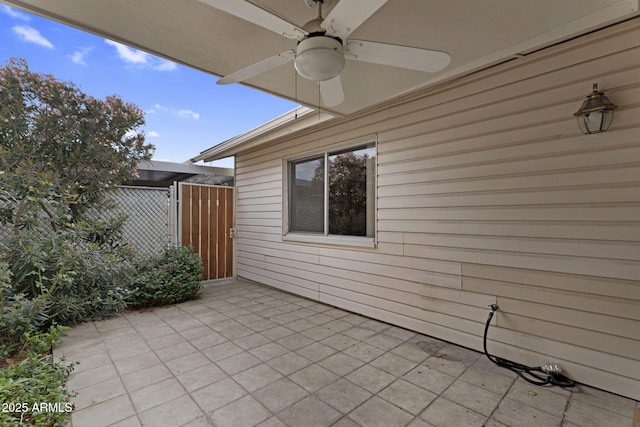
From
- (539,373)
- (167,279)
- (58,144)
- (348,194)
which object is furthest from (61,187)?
(539,373)

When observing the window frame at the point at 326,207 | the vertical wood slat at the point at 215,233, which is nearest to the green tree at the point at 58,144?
the vertical wood slat at the point at 215,233

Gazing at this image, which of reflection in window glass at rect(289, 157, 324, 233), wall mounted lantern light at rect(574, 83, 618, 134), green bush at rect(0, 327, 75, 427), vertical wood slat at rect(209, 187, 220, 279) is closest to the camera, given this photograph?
green bush at rect(0, 327, 75, 427)

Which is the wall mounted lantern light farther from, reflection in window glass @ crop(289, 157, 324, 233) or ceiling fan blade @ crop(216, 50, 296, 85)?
reflection in window glass @ crop(289, 157, 324, 233)

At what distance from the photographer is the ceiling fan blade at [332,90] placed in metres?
2.05

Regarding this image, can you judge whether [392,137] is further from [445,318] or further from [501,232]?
[445,318]

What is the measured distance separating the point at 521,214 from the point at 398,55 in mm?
1787

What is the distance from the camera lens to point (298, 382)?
2.16 metres

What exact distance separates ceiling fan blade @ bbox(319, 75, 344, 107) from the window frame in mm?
1282

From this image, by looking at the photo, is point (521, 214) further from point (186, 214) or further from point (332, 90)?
point (186, 214)

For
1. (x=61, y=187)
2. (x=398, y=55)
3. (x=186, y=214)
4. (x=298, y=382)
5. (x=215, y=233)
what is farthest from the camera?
(x=215, y=233)

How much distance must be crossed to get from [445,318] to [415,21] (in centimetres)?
271

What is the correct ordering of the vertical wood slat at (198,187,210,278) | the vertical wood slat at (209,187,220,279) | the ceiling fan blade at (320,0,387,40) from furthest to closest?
the vertical wood slat at (209,187,220,279) < the vertical wood slat at (198,187,210,278) < the ceiling fan blade at (320,0,387,40)

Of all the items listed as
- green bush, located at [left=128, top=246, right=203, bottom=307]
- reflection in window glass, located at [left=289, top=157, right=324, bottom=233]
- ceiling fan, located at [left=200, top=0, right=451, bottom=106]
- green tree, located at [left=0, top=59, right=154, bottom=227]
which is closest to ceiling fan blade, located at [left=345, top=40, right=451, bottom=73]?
ceiling fan, located at [left=200, top=0, right=451, bottom=106]

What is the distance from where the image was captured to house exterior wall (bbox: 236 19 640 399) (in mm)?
1985
